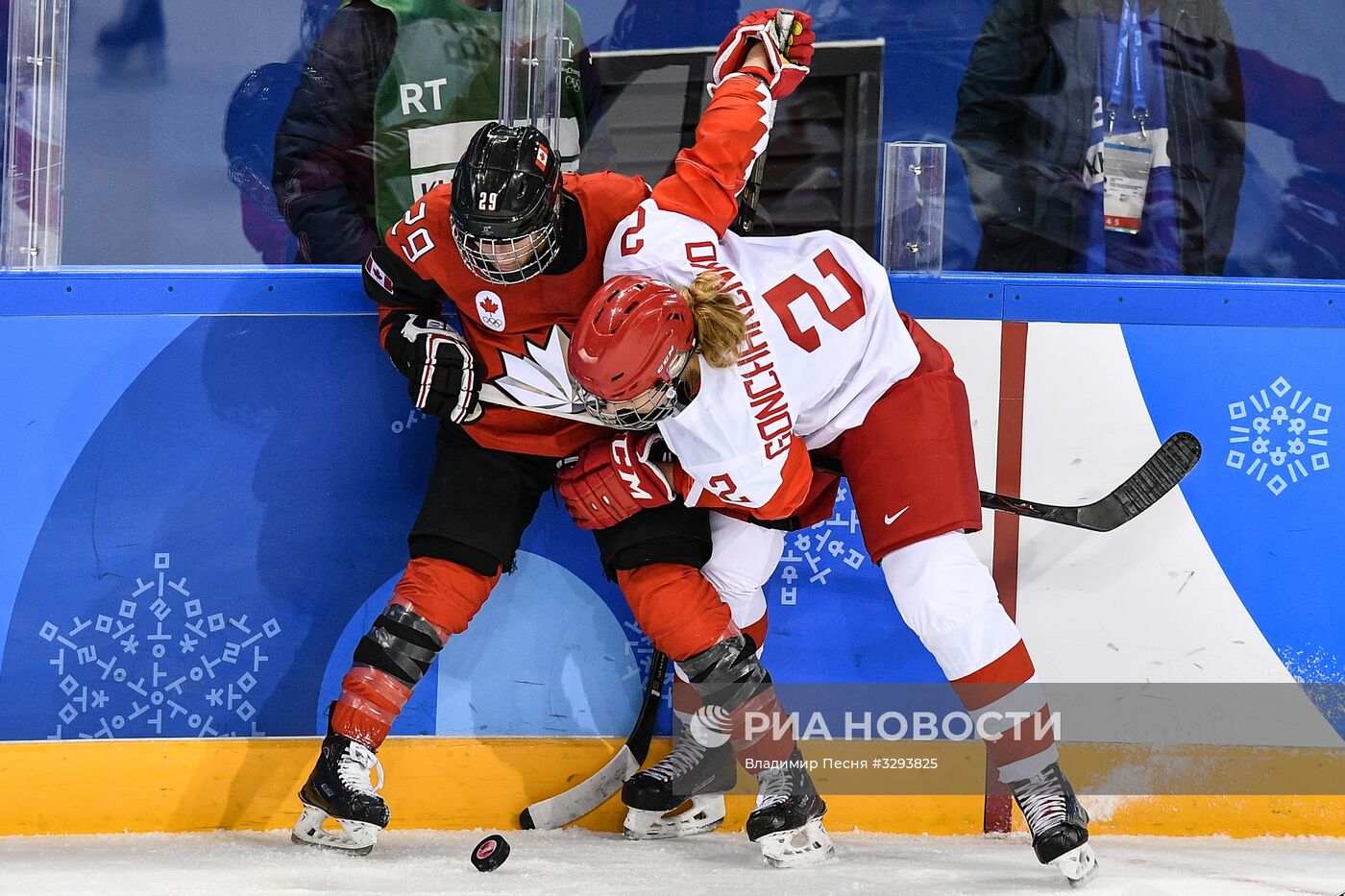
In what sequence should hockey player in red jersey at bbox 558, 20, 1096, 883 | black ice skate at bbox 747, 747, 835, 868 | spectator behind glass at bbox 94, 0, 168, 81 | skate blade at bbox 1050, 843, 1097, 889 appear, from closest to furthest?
hockey player in red jersey at bbox 558, 20, 1096, 883 < skate blade at bbox 1050, 843, 1097, 889 < black ice skate at bbox 747, 747, 835, 868 < spectator behind glass at bbox 94, 0, 168, 81

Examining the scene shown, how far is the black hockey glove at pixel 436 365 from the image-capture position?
2246 millimetres

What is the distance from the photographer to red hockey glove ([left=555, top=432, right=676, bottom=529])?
2.26 metres

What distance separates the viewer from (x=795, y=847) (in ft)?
7.75

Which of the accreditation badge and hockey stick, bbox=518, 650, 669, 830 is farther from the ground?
the accreditation badge

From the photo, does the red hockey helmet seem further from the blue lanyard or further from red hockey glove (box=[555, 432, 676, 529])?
the blue lanyard

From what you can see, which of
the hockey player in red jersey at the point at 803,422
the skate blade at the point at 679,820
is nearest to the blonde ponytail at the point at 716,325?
the hockey player in red jersey at the point at 803,422

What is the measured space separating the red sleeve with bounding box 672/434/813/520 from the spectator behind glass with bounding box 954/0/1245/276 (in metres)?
0.80

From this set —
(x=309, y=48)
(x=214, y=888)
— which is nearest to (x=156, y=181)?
(x=309, y=48)

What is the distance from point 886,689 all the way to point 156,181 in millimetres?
1887

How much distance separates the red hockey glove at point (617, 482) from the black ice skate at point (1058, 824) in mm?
833

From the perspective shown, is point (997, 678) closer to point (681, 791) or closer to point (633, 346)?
point (681, 791)

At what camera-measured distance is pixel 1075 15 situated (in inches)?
107

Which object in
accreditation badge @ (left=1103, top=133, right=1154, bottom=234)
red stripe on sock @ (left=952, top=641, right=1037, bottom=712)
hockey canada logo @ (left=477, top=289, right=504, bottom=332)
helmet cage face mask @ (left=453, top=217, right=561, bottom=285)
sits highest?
accreditation badge @ (left=1103, top=133, right=1154, bottom=234)

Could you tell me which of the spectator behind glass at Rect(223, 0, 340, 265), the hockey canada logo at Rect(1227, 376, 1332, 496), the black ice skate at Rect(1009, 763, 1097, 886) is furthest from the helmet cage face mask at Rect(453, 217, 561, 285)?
the hockey canada logo at Rect(1227, 376, 1332, 496)
